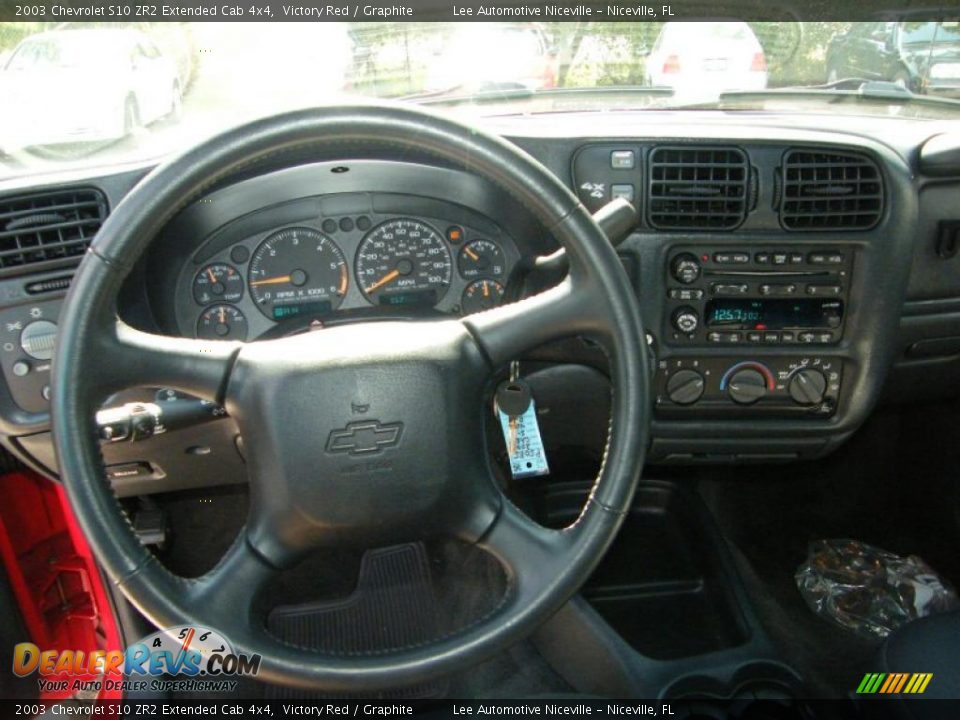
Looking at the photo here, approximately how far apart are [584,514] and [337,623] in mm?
989

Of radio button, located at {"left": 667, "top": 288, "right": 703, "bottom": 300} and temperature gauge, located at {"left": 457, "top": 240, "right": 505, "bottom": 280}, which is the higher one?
temperature gauge, located at {"left": 457, "top": 240, "right": 505, "bottom": 280}

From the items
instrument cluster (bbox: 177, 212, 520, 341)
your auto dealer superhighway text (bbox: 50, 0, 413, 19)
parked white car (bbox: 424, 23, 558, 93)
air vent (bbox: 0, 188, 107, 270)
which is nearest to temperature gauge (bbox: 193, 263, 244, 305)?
instrument cluster (bbox: 177, 212, 520, 341)

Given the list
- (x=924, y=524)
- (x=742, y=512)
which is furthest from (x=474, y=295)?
(x=924, y=524)

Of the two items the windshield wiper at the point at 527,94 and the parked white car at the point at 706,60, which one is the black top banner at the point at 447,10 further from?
the windshield wiper at the point at 527,94

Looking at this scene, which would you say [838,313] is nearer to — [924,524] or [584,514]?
[584,514]

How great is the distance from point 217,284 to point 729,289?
3.39ft

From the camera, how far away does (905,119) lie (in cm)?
214

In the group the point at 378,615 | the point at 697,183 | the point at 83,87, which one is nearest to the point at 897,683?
the point at 697,183

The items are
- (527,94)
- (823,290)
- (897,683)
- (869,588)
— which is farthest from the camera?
(869,588)

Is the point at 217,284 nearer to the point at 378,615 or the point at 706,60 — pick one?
the point at 378,615

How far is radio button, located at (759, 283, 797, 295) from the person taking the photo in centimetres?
184

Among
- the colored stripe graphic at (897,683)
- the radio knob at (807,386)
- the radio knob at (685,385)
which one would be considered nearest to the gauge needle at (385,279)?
the radio knob at (685,385)

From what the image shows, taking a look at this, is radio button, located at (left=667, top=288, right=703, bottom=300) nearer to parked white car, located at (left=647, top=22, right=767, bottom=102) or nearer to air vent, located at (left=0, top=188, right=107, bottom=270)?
parked white car, located at (left=647, top=22, right=767, bottom=102)

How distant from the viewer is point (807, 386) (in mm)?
1925
